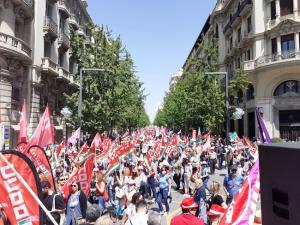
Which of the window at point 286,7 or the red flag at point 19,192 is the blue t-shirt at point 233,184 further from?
the window at point 286,7

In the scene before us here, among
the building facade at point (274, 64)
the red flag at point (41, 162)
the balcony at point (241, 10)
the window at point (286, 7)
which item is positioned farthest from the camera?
the balcony at point (241, 10)

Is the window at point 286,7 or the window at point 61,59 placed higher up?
the window at point 286,7

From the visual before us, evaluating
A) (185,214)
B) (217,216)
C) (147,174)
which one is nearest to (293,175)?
(185,214)

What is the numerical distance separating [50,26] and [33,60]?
4.01 m

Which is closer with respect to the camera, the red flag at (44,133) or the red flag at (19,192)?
the red flag at (19,192)

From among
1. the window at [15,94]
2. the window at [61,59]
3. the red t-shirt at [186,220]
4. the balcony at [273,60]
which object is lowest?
the red t-shirt at [186,220]

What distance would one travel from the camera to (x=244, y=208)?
15.5ft

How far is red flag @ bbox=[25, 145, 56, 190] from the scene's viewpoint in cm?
786

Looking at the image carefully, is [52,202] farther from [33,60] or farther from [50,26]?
[50,26]

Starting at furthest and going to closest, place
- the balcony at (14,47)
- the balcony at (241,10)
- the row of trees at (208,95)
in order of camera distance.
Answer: the balcony at (241,10) < the row of trees at (208,95) < the balcony at (14,47)

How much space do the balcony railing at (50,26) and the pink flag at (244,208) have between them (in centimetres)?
2623

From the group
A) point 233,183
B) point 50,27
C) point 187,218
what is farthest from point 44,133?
point 50,27

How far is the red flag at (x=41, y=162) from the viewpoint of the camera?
7859 mm

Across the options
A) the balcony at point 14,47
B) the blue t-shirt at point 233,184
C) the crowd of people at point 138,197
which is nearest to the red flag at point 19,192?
the crowd of people at point 138,197
